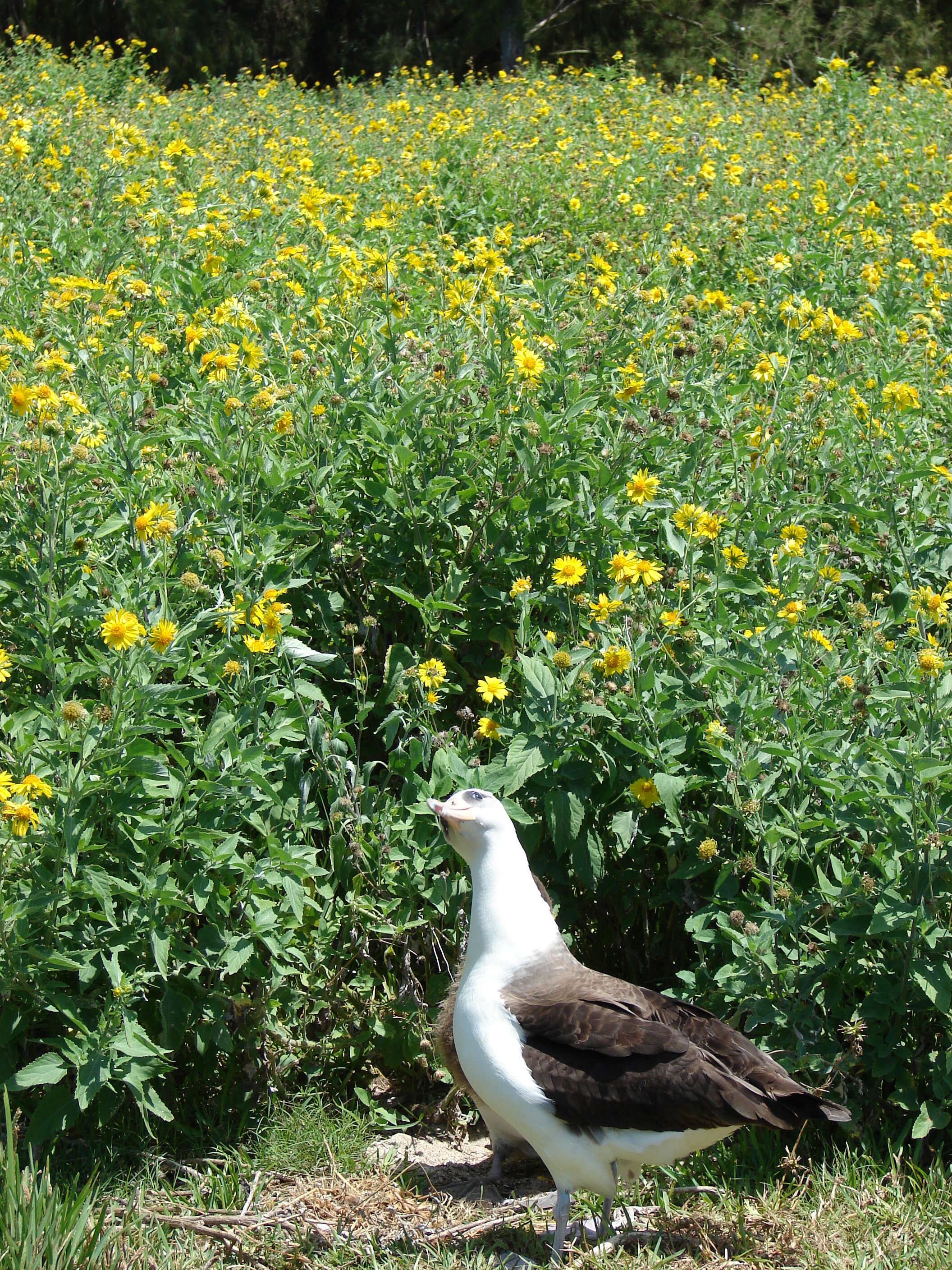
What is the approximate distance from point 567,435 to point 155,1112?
2.15 meters

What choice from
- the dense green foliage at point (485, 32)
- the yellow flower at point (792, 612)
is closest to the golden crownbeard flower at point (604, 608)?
the yellow flower at point (792, 612)

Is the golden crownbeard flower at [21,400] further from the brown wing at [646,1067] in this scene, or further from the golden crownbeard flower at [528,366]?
the brown wing at [646,1067]

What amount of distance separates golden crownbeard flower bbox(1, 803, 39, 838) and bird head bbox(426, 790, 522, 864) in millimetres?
874

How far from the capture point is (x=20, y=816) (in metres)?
2.56

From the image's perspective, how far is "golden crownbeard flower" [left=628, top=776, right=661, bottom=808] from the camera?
10.3 feet

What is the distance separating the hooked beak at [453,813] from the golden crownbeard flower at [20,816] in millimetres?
874

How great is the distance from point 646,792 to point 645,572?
1.83 feet

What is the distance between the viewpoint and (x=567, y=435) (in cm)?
379

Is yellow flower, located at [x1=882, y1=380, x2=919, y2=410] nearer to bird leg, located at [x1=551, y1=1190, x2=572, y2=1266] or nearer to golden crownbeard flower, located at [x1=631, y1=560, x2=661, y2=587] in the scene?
golden crownbeard flower, located at [x1=631, y1=560, x2=661, y2=587]

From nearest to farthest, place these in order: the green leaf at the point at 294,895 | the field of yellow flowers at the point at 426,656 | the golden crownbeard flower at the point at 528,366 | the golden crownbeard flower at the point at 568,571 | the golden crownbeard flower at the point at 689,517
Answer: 1. the field of yellow flowers at the point at 426,656
2. the green leaf at the point at 294,895
3. the golden crownbeard flower at the point at 568,571
4. the golden crownbeard flower at the point at 689,517
5. the golden crownbeard flower at the point at 528,366

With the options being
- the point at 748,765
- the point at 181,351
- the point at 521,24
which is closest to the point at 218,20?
the point at 521,24

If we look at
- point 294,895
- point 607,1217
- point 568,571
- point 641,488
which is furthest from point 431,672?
point 607,1217

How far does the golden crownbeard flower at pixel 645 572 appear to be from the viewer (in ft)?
10.6

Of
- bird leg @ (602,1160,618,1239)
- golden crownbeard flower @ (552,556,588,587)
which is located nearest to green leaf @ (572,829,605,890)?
golden crownbeard flower @ (552,556,588,587)
